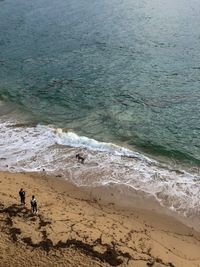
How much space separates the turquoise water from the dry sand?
776 centimetres

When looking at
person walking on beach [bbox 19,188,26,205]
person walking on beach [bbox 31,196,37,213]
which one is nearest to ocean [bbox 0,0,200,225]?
person walking on beach [bbox 19,188,26,205]

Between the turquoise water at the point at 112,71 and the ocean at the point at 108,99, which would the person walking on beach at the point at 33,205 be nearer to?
the ocean at the point at 108,99

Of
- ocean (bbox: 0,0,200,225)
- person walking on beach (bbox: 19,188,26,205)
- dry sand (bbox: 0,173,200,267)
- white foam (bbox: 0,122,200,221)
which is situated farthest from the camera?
ocean (bbox: 0,0,200,225)

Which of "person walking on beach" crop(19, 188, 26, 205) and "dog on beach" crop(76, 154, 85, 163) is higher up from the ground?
"person walking on beach" crop(19, 188, 26, 205)

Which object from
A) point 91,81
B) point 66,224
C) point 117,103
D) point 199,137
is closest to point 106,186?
point 66,224

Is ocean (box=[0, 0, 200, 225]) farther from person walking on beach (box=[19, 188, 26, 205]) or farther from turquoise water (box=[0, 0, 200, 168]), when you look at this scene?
person walking on beach (box=[19, 188, 26, 205])

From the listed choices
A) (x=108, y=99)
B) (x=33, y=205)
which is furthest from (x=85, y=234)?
(x=108, y=99)

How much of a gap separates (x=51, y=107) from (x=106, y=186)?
45.1 feet

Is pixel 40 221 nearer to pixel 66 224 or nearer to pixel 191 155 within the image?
pixel 66 224

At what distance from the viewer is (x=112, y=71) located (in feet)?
148

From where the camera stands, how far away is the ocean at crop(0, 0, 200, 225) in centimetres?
2948

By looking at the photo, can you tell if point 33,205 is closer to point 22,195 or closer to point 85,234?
point 22,195

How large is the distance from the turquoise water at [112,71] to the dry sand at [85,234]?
305 inches

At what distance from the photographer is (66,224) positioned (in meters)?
22.8
